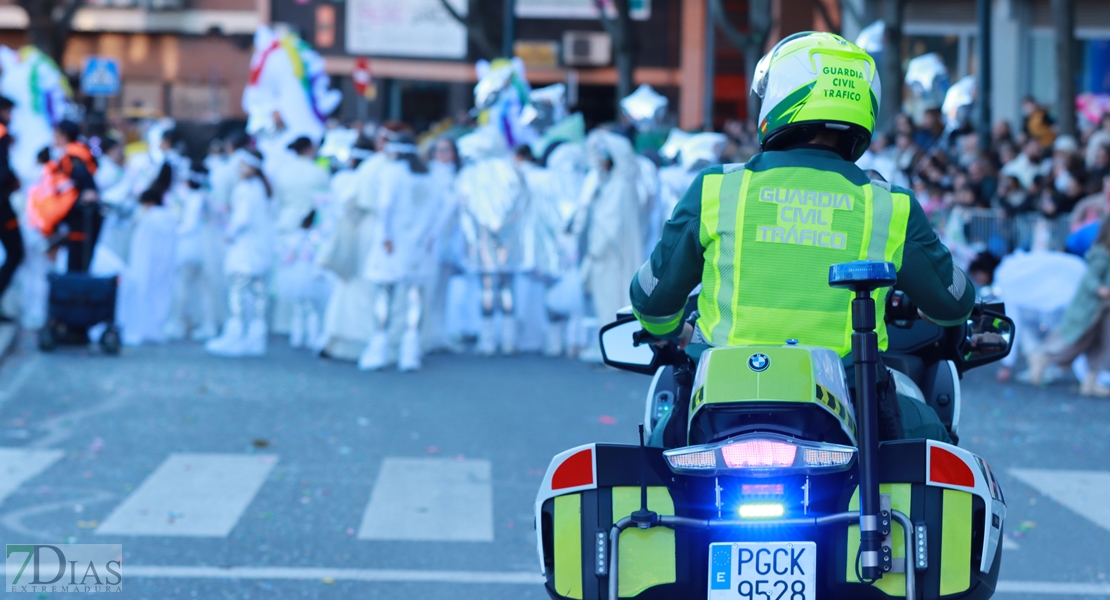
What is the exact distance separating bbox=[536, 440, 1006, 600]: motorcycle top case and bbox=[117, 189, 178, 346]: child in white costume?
10.8m

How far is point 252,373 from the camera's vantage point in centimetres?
1134

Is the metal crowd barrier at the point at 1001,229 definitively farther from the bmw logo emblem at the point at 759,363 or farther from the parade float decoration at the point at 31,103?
the bmw logo emblem at the point at 759,363

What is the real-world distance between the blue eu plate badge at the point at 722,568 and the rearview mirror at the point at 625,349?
940mm

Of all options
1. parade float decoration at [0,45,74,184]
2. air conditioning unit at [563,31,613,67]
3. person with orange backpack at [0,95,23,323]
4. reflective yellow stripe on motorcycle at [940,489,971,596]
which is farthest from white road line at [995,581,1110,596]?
air conditioning unit at [563,31,613,67]

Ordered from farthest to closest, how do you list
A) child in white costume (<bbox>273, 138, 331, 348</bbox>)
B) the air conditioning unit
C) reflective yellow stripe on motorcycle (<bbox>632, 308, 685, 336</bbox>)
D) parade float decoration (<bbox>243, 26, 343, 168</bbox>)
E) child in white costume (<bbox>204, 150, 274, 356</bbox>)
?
the air conditioning unit → parade float decoration (<bbox>243, 26, 343, 168</bbox>) → child in white costume (<bbox>273, 138, 331, 348</bbox>) → child in white costume (<bbox>204, 150, 274, 356</bbox>) → reflective yellow stripe on motorcycle (<bbox>632, 308, 685, 336</bbox>)

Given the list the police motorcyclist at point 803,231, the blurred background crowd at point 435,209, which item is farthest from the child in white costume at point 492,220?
the police motorcyclist at point 803,231

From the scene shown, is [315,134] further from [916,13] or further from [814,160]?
[916,13]

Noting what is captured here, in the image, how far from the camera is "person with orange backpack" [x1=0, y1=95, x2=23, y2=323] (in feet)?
42.6

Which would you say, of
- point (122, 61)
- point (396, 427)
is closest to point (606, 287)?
point (396, 427)

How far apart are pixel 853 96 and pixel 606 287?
9646mm

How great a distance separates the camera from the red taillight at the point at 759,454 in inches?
115

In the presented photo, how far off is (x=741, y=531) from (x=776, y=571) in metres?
0.11

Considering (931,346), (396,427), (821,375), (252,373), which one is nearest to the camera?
(821,375)

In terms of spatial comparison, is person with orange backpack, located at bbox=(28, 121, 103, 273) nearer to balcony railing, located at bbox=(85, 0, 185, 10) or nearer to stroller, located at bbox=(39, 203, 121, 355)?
stroller, located at bbox=(39, 203, 121, 355)
